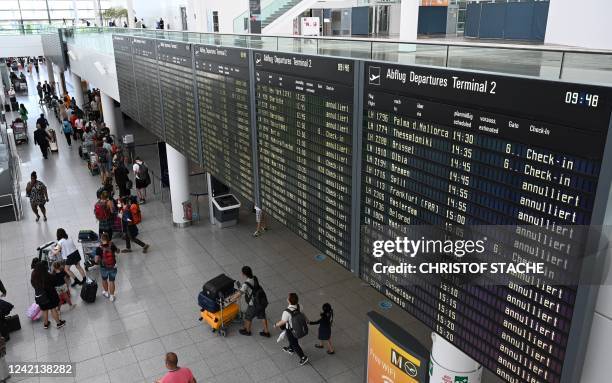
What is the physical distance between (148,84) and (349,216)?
7.97 meters

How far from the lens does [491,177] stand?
341 centimetres

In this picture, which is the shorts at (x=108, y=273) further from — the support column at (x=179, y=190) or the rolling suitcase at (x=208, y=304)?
the support column at (x=179, y=190)

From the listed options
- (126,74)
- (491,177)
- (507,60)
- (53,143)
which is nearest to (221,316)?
(491,177)

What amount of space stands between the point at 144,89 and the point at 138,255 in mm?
4124

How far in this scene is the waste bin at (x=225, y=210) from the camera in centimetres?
1341

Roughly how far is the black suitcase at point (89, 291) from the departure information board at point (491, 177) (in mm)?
7360

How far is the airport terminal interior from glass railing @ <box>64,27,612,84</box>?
0.03m

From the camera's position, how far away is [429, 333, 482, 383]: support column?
5.59 metres

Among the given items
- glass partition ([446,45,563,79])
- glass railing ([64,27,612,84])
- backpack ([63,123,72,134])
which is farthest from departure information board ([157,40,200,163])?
backpack ([63,123,72,134])

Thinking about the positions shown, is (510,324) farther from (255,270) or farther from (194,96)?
(255,270)

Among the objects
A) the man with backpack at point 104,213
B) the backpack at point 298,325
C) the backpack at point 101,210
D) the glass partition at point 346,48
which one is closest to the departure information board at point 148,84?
the man with backpack at point 104,213

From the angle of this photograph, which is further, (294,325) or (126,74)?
(126,74)

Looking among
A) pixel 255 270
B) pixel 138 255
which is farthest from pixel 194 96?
pixel 138 255

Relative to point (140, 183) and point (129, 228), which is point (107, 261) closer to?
point (129, 228)
